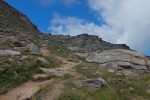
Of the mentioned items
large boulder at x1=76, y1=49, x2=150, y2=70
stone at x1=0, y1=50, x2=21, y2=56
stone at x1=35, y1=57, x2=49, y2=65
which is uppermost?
large boulder at x1=76, y1=49, x2=150, y2=70

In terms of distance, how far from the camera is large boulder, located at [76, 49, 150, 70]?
99.1 ft

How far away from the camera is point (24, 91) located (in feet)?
64.1

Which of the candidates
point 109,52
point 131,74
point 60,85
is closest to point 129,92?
point 60,85

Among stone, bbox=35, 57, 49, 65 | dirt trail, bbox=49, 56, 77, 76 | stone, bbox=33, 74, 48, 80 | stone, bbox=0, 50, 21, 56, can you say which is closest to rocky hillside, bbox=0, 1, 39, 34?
stone, bbox=0, 50, 21, 56

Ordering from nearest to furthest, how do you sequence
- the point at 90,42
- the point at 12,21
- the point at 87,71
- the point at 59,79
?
1. the point at 59,79
2. the point at 87,71
3. the point at 12,21
4. the point at 90,42

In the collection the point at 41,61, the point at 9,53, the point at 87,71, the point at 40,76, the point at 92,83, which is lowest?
the point at 92,83

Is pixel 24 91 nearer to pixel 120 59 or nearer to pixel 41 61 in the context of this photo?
pixel 41 61

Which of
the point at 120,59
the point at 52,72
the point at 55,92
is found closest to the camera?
the point at 55,92

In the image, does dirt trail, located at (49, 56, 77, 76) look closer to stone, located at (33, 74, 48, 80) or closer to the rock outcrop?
stone, located at (33, 74, 48, 80)

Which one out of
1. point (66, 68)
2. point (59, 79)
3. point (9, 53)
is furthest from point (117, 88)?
point (9, 53)

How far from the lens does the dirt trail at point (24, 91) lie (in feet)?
61.7

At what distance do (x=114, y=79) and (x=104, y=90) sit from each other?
8.54ft

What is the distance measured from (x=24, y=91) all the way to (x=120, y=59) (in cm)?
1446

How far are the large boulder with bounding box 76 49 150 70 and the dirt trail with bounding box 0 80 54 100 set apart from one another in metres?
11.3
